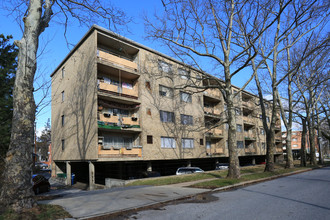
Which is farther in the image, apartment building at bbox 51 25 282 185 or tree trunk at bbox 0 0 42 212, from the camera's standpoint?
apartment building at bbox 51 25 282 185

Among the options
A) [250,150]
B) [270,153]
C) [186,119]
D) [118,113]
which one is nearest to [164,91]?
[186,119]

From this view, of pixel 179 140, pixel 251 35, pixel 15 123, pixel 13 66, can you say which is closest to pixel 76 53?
pixel 13 66

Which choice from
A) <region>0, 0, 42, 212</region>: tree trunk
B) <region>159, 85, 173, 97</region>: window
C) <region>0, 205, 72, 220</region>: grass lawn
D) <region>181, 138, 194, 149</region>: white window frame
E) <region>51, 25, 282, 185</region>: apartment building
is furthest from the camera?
<region>181, 138, 194, 149</region>: white window frame

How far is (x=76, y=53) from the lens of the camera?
81.3ft

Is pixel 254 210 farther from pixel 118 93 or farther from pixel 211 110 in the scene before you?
pixel 211 110

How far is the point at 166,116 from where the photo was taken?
26.0 m

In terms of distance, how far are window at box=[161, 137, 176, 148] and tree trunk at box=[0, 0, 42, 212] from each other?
18.8 meters

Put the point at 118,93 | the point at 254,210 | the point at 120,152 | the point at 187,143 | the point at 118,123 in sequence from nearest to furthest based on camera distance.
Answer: the point at 254,210 < the point at 120,152 < the point at 118,123 < the point at 118,93 < the point at 187,143

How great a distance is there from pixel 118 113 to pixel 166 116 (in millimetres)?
5319

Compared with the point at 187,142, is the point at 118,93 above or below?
above

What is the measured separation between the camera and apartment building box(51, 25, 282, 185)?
20.7m

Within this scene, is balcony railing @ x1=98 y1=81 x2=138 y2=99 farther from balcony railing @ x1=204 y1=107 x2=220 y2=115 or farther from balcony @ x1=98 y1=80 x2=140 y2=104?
balcony railing @ x1=204 y1=107 x2=220 y2=115

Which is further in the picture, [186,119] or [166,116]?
[186,119]

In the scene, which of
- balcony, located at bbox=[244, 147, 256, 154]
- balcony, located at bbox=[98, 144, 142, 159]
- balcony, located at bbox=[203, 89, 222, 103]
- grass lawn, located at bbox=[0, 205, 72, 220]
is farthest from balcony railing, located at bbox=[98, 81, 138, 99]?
balcony, located at bbox=[244, 147, 256, 154]
